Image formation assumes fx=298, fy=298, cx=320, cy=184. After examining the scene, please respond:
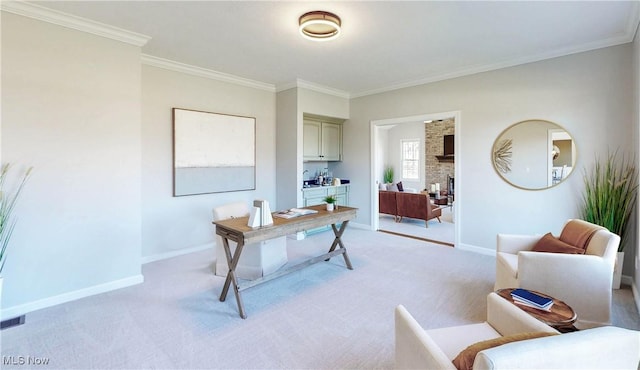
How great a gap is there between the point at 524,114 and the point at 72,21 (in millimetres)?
5152

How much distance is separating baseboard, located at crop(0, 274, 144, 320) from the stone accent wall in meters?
8.62

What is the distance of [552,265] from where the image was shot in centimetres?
232

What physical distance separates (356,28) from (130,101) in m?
2.48

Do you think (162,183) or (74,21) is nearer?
(74,21)

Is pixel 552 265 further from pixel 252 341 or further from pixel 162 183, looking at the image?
pixel 162 183

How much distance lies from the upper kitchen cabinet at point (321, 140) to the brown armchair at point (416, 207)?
1687mm

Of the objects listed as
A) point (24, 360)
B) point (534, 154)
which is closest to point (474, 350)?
point (24, 360)

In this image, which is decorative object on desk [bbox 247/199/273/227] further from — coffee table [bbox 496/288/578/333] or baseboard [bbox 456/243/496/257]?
baseboard [bbox 456/243/496/257]

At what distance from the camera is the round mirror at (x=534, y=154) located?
3682mm

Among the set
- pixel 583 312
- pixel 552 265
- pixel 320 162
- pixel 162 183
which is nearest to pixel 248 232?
pixel 162 183

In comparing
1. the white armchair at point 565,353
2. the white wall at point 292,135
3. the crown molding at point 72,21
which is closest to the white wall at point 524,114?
the white wall at point 292,135

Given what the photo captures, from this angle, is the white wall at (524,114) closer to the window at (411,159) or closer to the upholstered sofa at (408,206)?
the upholstered sofa at (408,206)

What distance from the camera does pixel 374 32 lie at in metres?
3.12

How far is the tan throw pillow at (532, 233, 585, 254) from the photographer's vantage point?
248cm
